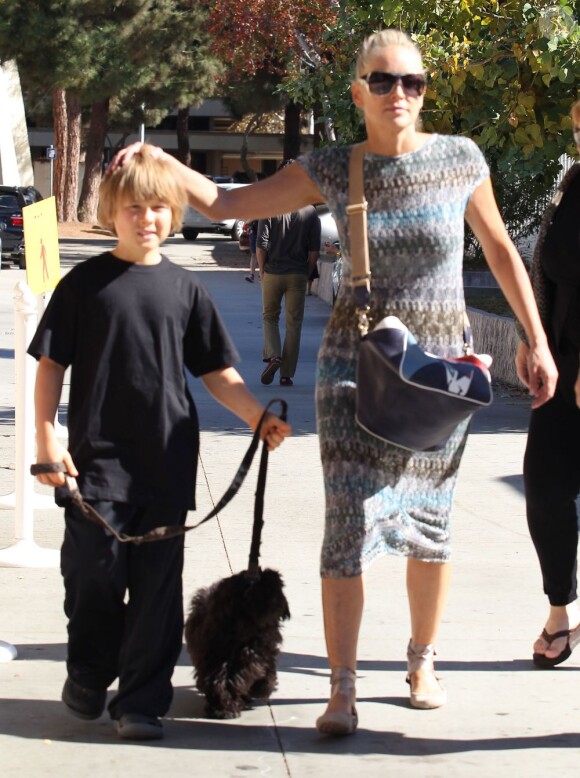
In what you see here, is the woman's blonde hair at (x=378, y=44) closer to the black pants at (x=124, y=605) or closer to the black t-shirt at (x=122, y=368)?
the black t-shirt at (x=122, y=368)

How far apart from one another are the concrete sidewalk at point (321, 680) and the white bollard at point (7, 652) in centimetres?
2

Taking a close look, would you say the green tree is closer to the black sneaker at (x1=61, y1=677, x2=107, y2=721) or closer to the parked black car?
the parked black car

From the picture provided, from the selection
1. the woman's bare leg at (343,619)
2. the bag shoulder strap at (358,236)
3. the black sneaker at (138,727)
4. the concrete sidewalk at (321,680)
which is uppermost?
the bag shoulder strap at (358,236)

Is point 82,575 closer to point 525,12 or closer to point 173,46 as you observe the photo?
point 525,12

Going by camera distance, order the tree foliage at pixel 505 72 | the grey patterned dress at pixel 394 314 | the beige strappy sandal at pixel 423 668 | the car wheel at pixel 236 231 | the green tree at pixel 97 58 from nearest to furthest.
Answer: the grey patterned dress at pixel 394 314
the beige strappy sandal at pixel 423 668
the tree foliage at pixel 505 72
the green tree at pixel 97 58
the car wheel at pixel 236 231

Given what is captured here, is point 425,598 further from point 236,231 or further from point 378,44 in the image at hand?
point 236,231

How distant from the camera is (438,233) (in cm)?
416

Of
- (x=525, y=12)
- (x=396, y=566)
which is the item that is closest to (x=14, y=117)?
(x=525, y=12)

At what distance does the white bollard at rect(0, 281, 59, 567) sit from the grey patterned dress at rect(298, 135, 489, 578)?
2.38 meters

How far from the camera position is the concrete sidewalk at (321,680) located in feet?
13.3

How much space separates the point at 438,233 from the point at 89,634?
155 centimetres

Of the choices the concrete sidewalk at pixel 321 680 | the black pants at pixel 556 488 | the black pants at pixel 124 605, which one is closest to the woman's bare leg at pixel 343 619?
the concrete sidewalk at pixel 321 680

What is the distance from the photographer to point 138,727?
4121 mm

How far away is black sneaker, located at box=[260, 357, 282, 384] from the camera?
41.4ft
